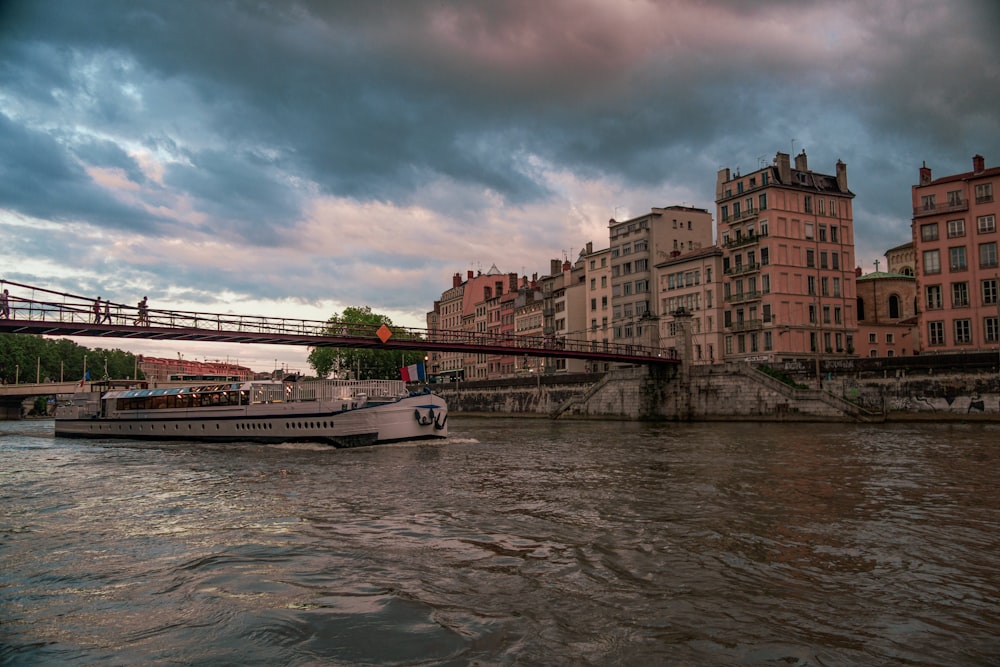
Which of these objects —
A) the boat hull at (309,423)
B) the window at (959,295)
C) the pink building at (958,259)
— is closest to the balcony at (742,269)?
the pink building at (958,259)

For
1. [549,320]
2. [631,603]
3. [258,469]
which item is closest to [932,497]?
[631,603]

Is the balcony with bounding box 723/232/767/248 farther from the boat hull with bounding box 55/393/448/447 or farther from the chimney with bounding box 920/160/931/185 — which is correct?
the boat hull with bounding box 55/393/448/447

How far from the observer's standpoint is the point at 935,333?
50781 millimetres

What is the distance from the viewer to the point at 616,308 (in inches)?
2958

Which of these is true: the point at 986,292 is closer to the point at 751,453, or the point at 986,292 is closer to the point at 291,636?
the point at 751,453

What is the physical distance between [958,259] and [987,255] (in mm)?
1724

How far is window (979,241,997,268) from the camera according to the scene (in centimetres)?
4841

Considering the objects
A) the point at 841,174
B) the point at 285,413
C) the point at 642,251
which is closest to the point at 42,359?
the point at 642,251

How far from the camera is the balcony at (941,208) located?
50.0 metres

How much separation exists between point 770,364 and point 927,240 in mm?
15836

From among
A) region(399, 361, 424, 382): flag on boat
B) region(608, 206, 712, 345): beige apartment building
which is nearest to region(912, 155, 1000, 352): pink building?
region(608, 206, 712, 345): beige apartment building

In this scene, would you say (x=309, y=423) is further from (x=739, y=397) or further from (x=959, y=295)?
(x=959, y=295)

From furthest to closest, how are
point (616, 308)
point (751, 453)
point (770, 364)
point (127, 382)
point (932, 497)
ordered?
point (616, 308) → point (127, 382) → point (770, 364) → point (751, 453) → point (932, 497)

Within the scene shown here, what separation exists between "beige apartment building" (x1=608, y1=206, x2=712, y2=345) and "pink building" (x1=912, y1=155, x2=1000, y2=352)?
22.5 metres
